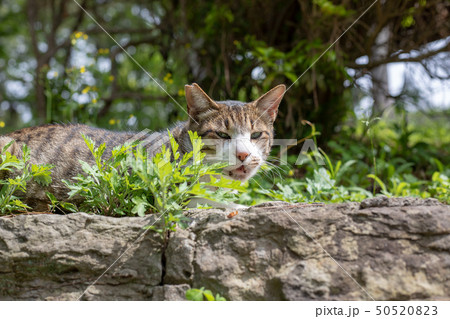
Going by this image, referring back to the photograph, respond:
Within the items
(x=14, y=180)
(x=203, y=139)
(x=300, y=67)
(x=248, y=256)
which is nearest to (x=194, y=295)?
(x=248, y=256)

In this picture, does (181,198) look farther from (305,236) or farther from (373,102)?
(373,102)

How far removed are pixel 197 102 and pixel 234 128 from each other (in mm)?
350

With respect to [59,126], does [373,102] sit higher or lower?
higher

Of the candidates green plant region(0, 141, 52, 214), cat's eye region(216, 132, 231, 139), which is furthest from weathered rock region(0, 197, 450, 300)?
cat's eye region(216, 132, 231, 139)

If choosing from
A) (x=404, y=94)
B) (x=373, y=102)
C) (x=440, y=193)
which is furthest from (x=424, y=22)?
(x=440, y=193)

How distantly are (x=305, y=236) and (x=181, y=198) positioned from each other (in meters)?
0.69

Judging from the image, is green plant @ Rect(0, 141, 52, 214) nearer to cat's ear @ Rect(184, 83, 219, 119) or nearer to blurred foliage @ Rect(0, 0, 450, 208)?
cat's ear @ Rect(184, 83, 219, 119)

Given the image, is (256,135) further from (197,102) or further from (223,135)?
(197,102)

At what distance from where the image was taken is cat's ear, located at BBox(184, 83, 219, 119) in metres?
3.14

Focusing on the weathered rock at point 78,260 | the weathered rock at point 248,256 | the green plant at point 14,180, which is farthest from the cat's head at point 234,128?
the green plant at point 14,180

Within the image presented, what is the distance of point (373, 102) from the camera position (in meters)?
5.28

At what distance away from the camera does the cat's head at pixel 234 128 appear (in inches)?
118

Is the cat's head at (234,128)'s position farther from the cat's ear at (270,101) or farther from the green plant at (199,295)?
the green plant at (199,295)

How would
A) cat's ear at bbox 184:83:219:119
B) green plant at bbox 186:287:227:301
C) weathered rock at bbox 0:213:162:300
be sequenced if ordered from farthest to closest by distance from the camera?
cat's ear at bbox 184:83:219:119
weathered rock at bbox 0:213:162:300
green plant at bbox 186:287:227:301
